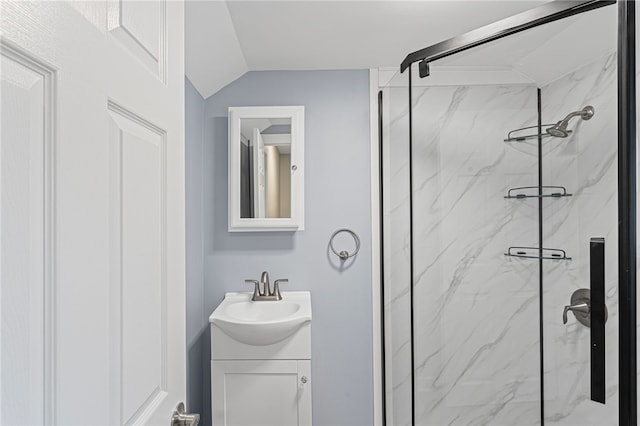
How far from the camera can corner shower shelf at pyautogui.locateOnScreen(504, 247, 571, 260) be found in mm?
1271

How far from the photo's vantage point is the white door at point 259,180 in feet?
7.15

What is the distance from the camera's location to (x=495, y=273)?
1.44 m

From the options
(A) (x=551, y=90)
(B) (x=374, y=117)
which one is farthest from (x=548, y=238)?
(B) (x=374, y=117)

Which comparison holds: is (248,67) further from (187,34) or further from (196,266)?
(196,266)

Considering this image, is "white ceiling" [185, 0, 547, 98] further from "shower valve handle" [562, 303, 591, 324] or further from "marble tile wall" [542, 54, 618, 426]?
"shower valve handle" [562, 303, 591, 324]

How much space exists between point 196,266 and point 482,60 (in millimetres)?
1687

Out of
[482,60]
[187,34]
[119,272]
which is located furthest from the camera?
[187,34]

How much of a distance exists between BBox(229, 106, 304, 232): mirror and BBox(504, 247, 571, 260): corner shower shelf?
1.11 meters

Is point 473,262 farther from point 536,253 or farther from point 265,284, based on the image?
point 265,284

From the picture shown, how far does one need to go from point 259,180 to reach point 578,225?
1.50 m

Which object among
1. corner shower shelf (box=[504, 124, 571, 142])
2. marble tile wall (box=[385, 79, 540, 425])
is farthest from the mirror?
corner shower shelf (box=[504, 124, 571, 142])

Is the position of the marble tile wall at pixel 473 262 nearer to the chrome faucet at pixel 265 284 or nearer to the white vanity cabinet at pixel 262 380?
the white vanity cabinet at pixel 262 380

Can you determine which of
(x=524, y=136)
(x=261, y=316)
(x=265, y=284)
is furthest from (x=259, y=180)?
(x=524, y=136)

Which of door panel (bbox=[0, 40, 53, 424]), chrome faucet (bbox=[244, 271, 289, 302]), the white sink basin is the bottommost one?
the white sink basin
